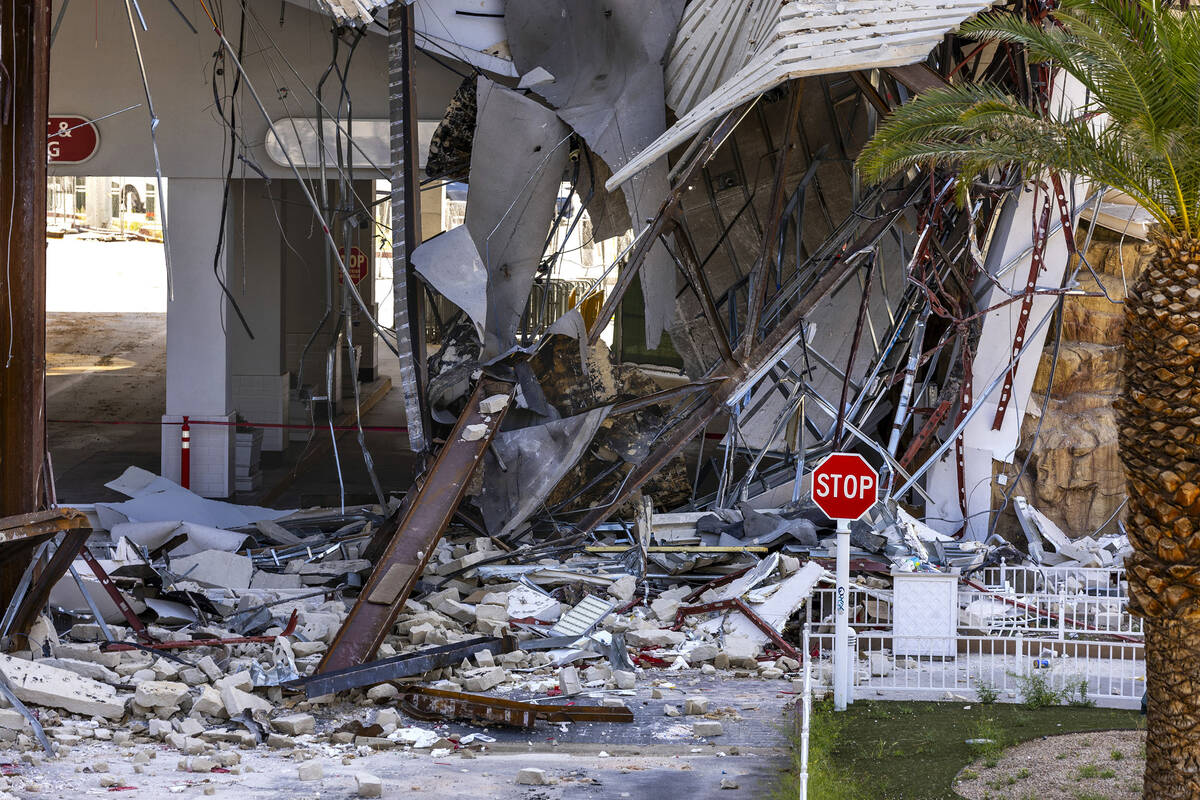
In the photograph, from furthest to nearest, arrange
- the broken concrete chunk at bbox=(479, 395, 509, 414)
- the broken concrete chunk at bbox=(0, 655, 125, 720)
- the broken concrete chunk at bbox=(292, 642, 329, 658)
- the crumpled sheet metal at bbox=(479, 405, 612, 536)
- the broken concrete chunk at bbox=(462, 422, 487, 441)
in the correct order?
the crumpled sheet metal at bbox=(479, 405, 612, 536), the broken concrete chunk at bbox=(479, 395, 509, 414), the broken concrete chunk at bbox=(462, 422, 487, 441), the broken concrete chunk at bbox=(292, 642, 329, 658), the broken concrete chunk at bbox=(0, 655, 125, 720)

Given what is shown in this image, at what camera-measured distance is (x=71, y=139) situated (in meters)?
15.2

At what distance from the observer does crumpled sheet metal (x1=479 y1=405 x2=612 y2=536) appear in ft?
38.9

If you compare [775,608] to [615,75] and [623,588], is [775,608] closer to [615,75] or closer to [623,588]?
[623,588]

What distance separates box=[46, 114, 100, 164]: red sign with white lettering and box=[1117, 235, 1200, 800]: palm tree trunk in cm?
1255

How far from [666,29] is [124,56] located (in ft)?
22.7

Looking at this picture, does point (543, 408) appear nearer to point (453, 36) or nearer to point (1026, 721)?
point (453, 36)

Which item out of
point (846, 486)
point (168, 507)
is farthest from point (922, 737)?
point (168, 507)

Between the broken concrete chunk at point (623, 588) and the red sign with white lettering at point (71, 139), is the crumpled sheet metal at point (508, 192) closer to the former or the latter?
the broken concrete chunk at point (623, 588)

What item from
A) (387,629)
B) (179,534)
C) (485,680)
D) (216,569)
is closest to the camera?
(485,680)

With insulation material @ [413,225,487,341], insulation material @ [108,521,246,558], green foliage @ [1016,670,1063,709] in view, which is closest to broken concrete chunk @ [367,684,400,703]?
insulation material @ [413,225,487,341]

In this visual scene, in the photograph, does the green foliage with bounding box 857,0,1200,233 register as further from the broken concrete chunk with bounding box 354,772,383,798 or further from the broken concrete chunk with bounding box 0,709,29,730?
the broken concrete chunk with bounding box 0,709,29,730

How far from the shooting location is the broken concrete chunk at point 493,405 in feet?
36.2

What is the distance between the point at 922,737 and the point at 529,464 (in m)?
4.97

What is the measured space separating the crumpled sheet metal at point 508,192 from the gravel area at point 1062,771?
6244 millimetres
